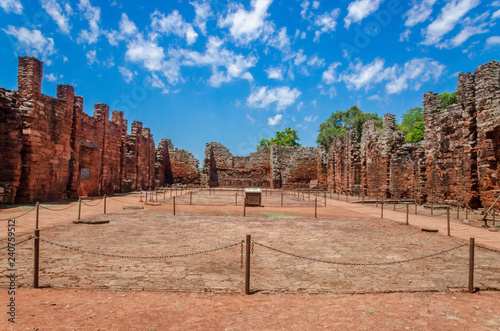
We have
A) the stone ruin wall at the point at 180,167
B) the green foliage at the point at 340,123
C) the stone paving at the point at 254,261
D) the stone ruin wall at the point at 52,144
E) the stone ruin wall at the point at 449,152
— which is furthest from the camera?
the green foliage at the point at 340,123

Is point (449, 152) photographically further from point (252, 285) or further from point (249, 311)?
point (249, 311)

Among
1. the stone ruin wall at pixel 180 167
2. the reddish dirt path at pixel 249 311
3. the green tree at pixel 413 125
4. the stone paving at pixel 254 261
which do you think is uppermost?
the green tree at pixel 413 125

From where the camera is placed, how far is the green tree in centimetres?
4003

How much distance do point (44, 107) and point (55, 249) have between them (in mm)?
12822

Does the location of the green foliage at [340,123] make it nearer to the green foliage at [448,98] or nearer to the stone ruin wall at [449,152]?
the green foliage at [448,98]

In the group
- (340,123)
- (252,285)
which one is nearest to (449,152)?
(252,285)

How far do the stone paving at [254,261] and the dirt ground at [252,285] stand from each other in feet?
0.07

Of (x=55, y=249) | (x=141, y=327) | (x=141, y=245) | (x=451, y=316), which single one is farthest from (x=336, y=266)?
(x=55, y=249)

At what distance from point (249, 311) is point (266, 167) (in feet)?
118

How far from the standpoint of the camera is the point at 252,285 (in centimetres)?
429

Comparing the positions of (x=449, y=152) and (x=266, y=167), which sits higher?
(x=449, y=152)

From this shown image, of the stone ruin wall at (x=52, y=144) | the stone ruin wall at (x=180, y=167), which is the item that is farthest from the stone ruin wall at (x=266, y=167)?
the stone ruin wall at (x=52, y=144)

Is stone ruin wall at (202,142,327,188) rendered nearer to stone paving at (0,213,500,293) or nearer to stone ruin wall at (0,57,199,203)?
stone ruin wall at (0,57,199,203)

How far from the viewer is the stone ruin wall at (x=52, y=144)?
44.7 ft
